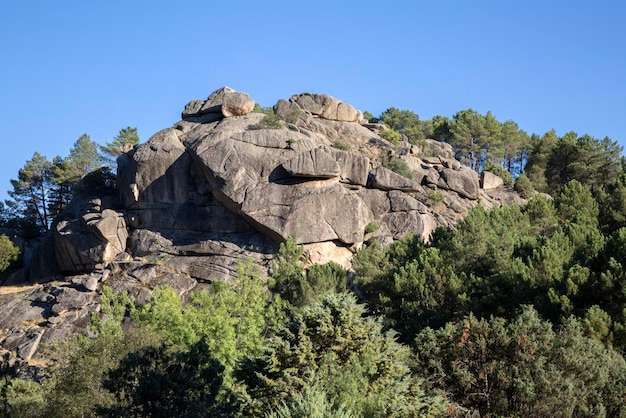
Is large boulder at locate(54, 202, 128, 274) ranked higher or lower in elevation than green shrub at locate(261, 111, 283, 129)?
lower

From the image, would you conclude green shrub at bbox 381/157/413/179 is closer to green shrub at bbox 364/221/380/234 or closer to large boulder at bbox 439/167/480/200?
A: large boulder at bbox 439/167/480/200

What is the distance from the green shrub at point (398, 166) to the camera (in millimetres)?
57031

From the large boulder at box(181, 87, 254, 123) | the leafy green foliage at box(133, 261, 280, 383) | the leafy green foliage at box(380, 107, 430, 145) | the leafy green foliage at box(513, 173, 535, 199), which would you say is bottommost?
the leafy green foliage at box(133, 261, 280, 383)

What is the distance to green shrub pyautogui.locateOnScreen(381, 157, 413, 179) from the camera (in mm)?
57031

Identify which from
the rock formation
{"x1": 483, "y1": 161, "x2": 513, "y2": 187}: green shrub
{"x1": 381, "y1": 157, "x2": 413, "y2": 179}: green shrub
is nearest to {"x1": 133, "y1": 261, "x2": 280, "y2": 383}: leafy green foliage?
the rock formation

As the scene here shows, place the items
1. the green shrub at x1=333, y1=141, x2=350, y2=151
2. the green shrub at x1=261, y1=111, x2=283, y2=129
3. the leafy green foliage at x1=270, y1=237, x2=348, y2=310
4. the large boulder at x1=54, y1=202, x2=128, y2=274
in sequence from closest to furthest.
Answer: the leafy green foliage at x1=270, y1=237, x2=348, y2=310 < the large boulder at x1=54, y1=202, x2=128, y2=274 < the green shrub at x1=261, y1=111, x2=283, y2=129 < the green shrub at x1=333, y1=141, x2=350, y2=151

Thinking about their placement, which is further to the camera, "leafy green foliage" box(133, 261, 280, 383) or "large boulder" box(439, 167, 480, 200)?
"large boulder" box(439, 167, 480, 200)

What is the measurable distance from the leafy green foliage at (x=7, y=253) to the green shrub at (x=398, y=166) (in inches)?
1209

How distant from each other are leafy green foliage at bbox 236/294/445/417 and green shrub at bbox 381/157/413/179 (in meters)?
35.0

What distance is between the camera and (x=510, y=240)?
40188mm

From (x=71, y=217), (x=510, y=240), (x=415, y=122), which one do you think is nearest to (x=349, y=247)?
(x=510, y=240)

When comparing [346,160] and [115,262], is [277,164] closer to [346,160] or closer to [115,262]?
[346,160]

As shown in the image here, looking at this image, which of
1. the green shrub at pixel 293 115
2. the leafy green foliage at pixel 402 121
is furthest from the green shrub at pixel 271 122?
the leafy green foliage at pixel 402 121

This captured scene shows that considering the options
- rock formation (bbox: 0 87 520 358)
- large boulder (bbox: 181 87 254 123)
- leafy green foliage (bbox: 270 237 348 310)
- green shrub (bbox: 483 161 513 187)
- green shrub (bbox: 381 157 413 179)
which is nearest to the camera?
leafy green foliage (bbox: 270 237 348 310)
